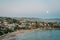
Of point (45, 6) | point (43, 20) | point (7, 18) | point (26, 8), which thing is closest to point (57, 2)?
point (45, 6)

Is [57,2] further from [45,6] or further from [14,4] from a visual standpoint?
[14,4]

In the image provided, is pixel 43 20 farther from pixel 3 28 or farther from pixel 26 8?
pixel 3 28

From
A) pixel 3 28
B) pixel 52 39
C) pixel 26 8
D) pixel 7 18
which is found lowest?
pixel 52 39

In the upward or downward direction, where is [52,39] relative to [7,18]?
downward

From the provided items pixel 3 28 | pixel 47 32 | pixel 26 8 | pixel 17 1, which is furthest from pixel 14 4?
pixel 47 32

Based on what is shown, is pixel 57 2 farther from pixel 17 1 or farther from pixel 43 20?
pixel 17 1

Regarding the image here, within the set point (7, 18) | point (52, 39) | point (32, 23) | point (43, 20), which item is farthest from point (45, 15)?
point (7, 18)

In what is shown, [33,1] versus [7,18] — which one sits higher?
[33,1]
